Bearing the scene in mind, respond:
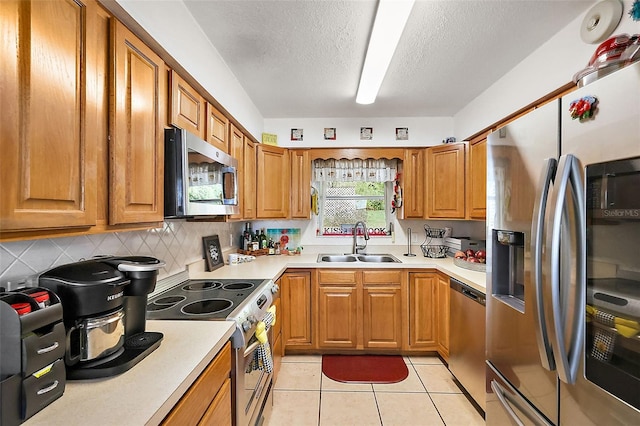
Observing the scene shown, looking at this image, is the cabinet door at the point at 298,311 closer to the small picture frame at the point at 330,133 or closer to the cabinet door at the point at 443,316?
the cabinet door at the point at 443,316

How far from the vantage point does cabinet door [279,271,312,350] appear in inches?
106

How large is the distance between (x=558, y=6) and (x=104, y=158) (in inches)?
89.9

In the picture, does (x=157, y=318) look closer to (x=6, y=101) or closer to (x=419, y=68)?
(x=6, y=101)

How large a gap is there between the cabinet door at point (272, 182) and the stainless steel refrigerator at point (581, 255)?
7.15ft

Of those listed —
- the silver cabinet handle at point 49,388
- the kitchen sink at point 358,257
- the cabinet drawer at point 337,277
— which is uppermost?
the silver cabinet handle at point 49,388

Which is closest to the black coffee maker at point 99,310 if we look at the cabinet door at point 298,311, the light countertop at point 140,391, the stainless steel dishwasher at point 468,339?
the light countertop at point 140,391

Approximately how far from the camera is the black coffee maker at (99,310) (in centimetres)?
77

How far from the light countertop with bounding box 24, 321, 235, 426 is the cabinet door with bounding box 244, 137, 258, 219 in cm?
156

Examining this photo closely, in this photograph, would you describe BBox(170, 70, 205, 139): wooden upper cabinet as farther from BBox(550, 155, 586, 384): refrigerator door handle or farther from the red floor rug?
the red floor rug

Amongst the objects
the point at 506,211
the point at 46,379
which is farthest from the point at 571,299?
the point at 46,379

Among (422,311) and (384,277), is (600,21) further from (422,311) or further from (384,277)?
(422,311)

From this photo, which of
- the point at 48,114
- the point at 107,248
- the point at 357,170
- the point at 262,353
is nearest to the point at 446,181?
the point at 357,170

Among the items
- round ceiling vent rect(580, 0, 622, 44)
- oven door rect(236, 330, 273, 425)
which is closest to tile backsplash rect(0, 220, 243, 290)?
oven door rect(236, 330, 273, 425)

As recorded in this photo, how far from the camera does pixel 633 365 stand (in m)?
0.78
